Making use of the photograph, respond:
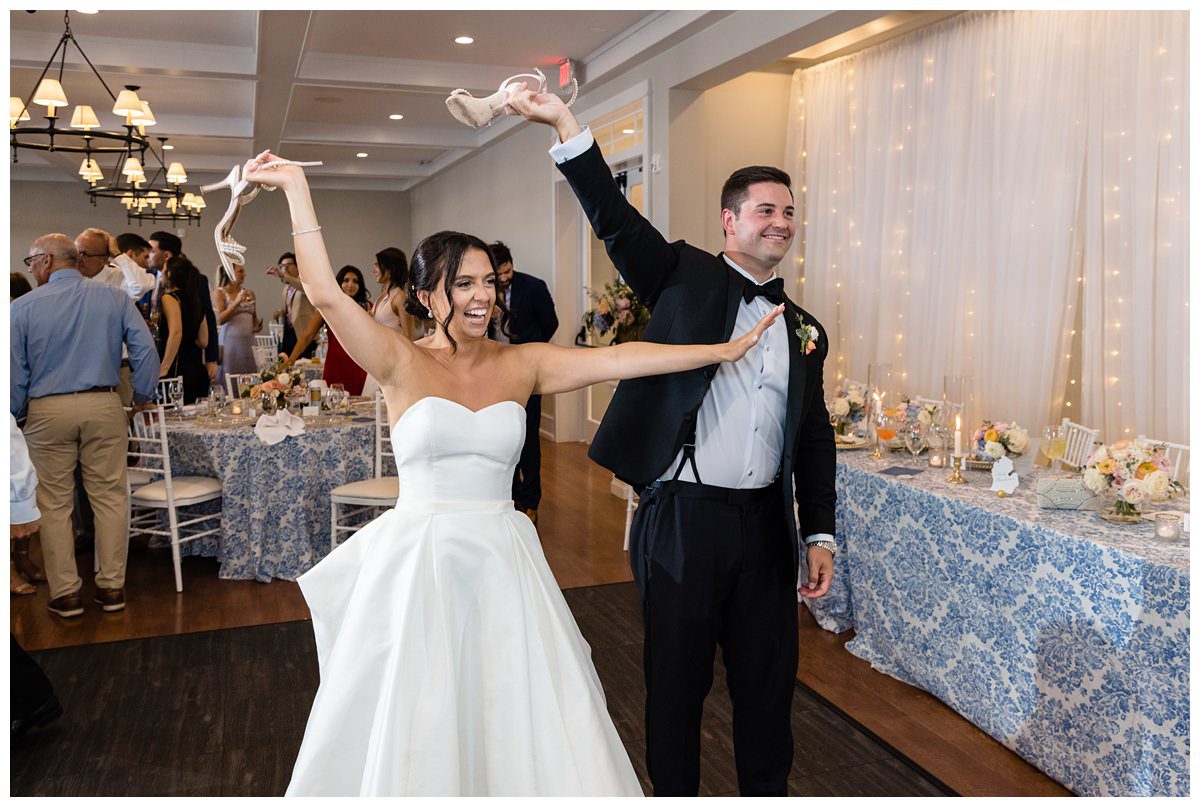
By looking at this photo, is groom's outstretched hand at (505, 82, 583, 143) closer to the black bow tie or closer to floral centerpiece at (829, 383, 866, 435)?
the black bow tie

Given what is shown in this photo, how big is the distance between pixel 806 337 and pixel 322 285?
1117mm

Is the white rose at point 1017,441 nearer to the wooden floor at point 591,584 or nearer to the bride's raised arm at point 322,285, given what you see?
the wooden floor at point 591,584

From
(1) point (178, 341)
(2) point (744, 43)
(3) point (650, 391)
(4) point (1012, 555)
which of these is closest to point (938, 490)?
(4) point (1012, 555)

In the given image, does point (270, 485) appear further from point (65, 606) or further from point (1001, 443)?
point (1001, 443)

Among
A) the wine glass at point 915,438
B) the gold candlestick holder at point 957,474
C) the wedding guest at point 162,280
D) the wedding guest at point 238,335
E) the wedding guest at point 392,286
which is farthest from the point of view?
the wedding guest at point 238,335

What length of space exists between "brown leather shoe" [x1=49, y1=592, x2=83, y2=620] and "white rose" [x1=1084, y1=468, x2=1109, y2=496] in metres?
4.37

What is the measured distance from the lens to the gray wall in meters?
15.4

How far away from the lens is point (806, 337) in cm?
231

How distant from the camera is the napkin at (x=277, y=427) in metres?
5.04

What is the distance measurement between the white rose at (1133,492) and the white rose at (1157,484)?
0.06ft

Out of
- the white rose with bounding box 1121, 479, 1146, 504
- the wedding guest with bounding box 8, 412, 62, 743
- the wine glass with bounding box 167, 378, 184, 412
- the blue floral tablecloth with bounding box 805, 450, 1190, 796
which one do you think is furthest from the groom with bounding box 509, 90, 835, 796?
the wine glass with bounding box 167, 378, 184, 412

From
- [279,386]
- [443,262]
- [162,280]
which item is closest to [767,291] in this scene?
[443,262]

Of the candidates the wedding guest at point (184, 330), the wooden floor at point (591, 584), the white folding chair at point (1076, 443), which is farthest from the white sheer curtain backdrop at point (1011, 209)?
the wedding guest at point (184, 330)

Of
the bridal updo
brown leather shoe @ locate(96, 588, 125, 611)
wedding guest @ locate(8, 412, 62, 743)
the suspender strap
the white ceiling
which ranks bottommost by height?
brown leather shoe @ locate(96, 588, 125, 611)
